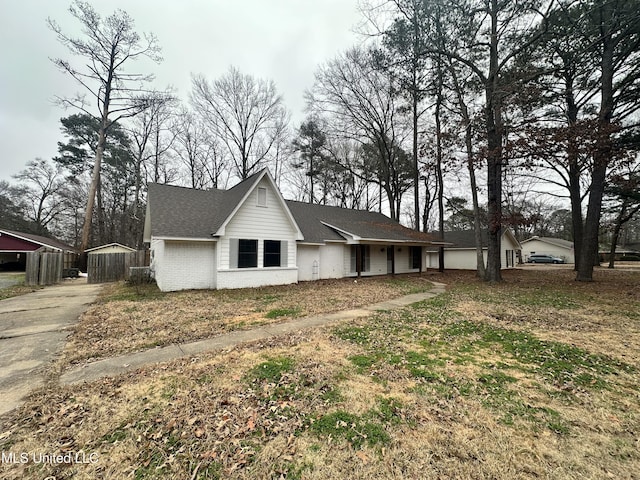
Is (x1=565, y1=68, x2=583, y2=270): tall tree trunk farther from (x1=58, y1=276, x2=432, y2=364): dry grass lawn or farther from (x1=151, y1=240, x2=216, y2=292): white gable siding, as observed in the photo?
(x1=151, y1=240, x2=216, y2=292): white gable siding

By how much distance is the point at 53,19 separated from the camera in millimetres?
14781

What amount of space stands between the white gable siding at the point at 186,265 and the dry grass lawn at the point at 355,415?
7.85 metres

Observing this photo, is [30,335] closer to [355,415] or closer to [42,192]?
[355,415]

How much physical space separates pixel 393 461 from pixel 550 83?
775 inches

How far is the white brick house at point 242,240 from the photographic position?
1127 cm

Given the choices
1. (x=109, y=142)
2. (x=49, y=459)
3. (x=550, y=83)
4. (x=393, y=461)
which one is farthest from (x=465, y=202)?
(x=109, y=142)

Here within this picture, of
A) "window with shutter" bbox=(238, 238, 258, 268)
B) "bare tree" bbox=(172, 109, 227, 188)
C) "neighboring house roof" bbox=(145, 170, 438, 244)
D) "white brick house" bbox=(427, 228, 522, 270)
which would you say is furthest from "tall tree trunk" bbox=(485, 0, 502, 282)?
"bare tree" bbox=(172, 109, 227, 188)

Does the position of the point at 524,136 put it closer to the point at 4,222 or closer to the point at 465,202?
the point at 465,202

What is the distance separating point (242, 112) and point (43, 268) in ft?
58.9

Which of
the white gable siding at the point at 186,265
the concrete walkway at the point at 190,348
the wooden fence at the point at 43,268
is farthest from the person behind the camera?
the wooden fence at the point at 43,268

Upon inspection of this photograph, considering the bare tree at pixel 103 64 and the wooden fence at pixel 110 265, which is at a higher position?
the bare tree at pixel 103 64

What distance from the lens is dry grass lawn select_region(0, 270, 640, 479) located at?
85.7 inches

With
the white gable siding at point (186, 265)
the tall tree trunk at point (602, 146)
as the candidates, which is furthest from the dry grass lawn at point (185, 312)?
the tall tree trunk at point (602, 146)

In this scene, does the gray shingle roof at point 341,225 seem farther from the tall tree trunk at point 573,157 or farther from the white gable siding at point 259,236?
the tall tree trunk at point 573,157
